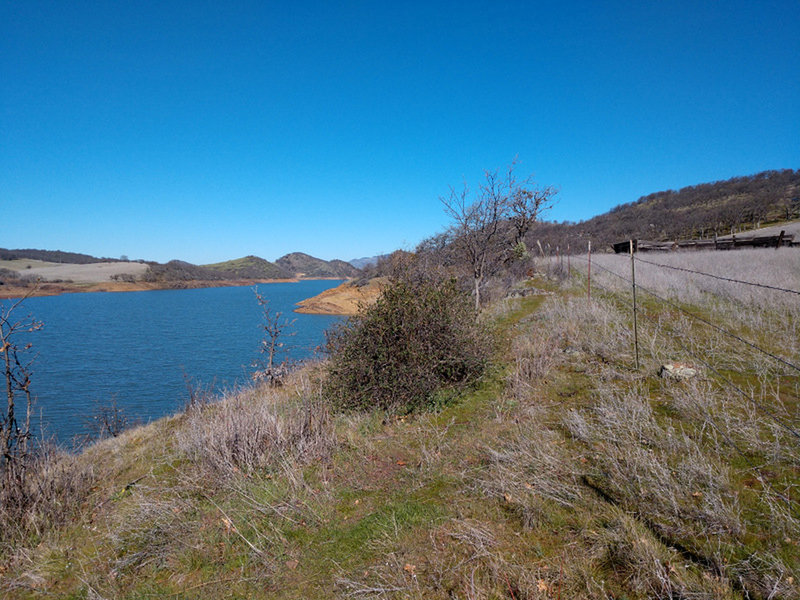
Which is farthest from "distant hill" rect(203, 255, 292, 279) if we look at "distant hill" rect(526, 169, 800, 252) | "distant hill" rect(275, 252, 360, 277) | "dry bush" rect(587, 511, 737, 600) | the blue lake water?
"dry bush" rect(587, 511, 737, 600)

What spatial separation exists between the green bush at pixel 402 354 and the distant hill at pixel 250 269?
146 m

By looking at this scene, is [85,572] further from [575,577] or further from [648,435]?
[648,435]

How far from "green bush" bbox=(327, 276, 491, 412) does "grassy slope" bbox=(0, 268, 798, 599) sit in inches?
29.1

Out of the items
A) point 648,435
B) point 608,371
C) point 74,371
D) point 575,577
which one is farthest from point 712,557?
point 74,371

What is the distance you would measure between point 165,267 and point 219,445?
130361mm

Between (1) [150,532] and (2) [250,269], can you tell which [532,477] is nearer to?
(1) [150,532]

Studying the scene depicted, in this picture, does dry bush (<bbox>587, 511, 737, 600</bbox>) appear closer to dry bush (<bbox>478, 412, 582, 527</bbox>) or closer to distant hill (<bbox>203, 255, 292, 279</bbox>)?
dry bush (<bbox>478, 412, 582, 527</bbox>)

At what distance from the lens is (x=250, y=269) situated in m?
156

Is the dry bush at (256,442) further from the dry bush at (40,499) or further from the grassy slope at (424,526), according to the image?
the dry bush at (40,499)

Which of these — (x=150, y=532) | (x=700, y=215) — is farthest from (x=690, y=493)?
(x=700, y=215)

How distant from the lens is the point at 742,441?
4141 mm

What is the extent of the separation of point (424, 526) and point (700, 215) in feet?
233

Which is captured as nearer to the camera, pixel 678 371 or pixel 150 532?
pixel 150 532

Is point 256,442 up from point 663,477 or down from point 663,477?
down
